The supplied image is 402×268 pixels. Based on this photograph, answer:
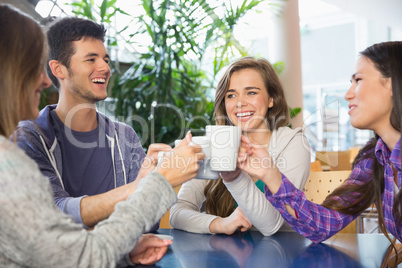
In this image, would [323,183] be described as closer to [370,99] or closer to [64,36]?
[370,99]

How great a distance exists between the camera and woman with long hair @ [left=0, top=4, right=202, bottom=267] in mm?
675

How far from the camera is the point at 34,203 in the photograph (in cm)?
68

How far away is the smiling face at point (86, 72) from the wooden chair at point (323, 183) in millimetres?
1120

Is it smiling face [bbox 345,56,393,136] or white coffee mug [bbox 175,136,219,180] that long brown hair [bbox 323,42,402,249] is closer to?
smiling face [bbox 345,56,393,136]

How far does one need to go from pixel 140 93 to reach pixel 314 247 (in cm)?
273

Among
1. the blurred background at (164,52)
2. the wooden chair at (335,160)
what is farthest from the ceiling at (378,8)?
the blurred background at (164,52)

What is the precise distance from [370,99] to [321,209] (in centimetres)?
39

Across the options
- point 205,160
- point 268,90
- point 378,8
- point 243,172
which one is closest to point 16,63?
point 205,160

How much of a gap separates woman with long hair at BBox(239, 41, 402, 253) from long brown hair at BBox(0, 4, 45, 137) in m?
0.62

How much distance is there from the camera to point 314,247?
1.09 m

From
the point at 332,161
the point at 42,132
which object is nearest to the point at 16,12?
the point at 42,132

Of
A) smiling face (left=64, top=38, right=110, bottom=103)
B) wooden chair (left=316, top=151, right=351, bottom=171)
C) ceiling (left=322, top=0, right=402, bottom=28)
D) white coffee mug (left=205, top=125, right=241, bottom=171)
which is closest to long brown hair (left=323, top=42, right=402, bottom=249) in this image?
white coffee mug (left=205, top=125, right=241, bottom=171)

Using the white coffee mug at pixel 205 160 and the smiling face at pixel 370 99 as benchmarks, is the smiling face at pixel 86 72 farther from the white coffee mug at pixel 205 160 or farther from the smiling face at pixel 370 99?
the smiling face at pixel 370 99

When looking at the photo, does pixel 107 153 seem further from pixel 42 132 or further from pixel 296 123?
pixel 296 123
